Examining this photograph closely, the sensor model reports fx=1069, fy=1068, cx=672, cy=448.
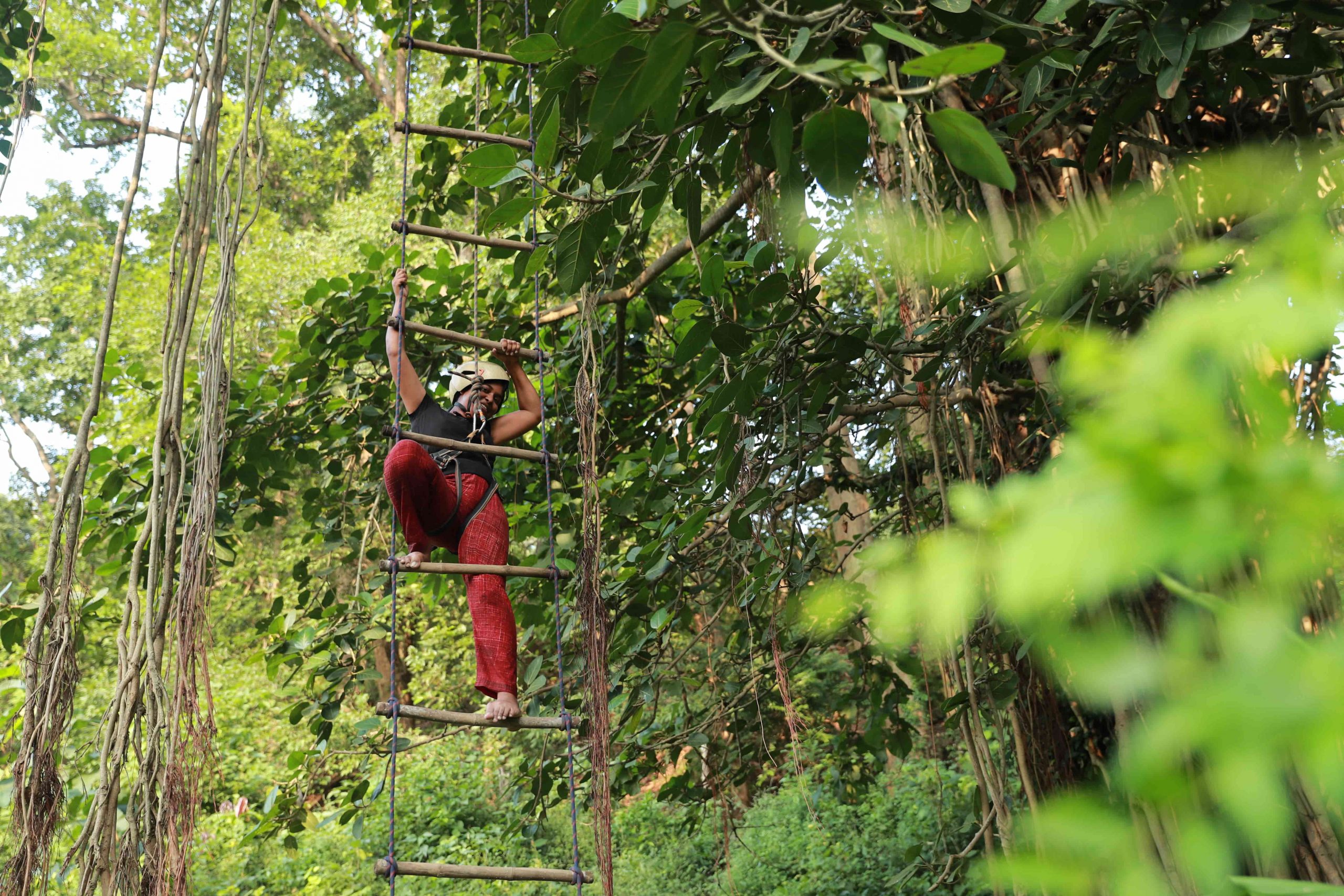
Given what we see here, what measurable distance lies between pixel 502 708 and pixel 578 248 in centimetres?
108

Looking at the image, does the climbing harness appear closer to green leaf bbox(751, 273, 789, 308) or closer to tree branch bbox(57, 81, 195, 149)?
green leaf bbox(751, 273, 789, 308)

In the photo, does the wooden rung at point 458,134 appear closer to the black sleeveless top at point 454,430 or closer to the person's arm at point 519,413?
the person's arm at point 519,413

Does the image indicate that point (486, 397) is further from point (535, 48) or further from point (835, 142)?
point (835, 142)

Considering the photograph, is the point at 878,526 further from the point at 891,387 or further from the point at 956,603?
the point at 956,603

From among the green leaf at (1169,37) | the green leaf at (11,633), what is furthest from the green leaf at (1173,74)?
the green leaf at (11,633)

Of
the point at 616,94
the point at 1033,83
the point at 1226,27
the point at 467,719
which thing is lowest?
the point at 467,719

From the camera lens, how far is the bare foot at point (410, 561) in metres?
2.33

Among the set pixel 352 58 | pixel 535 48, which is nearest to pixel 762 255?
pixel 535 48

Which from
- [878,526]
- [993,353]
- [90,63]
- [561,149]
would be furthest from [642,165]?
[90,63]

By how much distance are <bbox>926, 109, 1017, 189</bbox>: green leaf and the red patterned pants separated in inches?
68.7

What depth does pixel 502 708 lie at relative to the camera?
2.31m

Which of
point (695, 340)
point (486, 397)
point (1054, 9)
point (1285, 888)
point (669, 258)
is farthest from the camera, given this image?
point (669, 258)

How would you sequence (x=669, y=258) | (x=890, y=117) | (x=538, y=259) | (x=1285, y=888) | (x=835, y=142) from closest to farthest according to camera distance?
(x=1285, y=888) → (x=890, y=117) → (x=835, y=142) → (x=538, y=259) → (x=669, y=258)

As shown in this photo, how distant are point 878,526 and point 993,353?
1.76 ft
